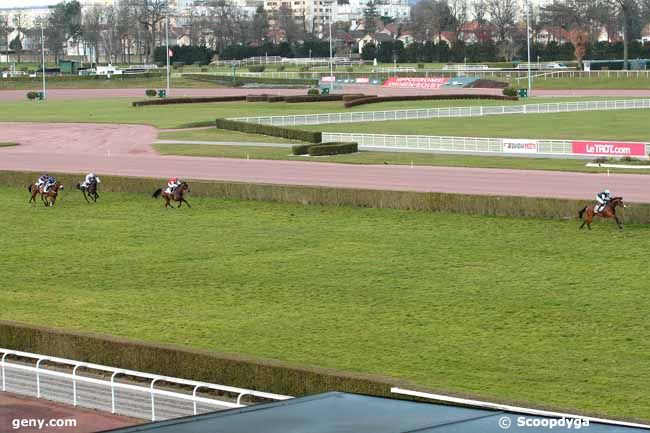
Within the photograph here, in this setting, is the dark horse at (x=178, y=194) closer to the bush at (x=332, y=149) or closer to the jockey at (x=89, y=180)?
the jockey at (x=89, y=180)

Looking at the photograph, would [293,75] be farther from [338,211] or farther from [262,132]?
[338,211]

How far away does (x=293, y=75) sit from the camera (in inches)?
4338

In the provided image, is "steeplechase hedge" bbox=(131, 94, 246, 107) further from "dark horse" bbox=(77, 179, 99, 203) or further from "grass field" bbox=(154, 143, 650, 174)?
"dark horse" bbox=(77, 179, 99, 203)

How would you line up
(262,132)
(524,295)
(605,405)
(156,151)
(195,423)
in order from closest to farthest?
(195,423)
(605,405)
(524,295)
(156,151)
(262,132)

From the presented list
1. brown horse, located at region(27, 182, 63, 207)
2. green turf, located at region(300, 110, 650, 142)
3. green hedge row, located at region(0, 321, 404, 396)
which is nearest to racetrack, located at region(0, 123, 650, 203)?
brown horse, located at region(27, 182, 63, 207)

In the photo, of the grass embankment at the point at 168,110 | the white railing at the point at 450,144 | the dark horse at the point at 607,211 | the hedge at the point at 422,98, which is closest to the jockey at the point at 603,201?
the dark horse at the point at 607,211

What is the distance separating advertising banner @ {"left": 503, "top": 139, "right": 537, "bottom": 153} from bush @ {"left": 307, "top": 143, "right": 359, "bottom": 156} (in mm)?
5974

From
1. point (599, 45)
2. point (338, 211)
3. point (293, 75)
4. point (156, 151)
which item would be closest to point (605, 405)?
point (338, 211)

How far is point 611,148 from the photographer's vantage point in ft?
133

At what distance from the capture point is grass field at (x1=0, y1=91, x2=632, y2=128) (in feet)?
219

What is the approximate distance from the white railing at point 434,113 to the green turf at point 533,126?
4.20ft

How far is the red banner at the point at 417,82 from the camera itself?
95875mm

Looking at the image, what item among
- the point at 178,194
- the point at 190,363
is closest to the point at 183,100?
the point at 178,194

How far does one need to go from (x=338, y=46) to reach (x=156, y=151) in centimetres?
12932
